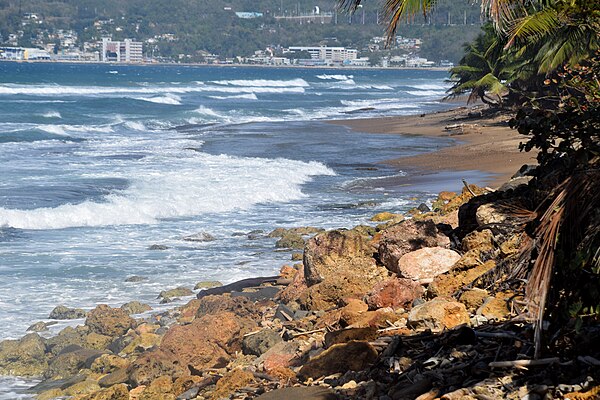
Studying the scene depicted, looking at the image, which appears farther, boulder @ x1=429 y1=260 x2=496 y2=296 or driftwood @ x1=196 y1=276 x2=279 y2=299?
driftwood @ x1=196 y1=276 x2=279 y2=299

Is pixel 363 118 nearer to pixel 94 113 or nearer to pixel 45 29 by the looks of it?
pixel 94 113

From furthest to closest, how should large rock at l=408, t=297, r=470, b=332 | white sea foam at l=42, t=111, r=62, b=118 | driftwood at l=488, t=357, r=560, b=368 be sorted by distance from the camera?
white sea foam at l=42, t=111, r=62, b=118, large rock at l=408, t=297, r=470, b=332, driftwood at l=488, t=357, r=560, b=368

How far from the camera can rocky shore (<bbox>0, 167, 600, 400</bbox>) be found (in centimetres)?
577

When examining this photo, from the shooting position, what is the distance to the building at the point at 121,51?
607 ft

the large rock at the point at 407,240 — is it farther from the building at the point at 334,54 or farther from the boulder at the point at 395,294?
the building at the point at 334,54

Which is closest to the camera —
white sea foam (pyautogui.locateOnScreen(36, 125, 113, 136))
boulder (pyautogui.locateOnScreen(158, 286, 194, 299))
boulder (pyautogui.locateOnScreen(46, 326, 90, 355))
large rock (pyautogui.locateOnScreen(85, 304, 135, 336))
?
boulder (pyautogui.locateOnScreen(46, 326, 90, 355))

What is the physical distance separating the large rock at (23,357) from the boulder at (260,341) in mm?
2076

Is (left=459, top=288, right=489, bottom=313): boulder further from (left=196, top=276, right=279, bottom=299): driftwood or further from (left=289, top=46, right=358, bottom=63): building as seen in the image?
(left=289, top=46, right=358, bottom=63): building

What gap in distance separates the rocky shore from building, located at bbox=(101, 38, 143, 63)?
179278 millimetres

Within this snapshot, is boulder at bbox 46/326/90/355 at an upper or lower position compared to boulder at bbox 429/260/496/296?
lower

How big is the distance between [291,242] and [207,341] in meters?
5.31

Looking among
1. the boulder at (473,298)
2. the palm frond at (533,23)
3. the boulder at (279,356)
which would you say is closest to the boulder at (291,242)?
the boulder at (279,356)

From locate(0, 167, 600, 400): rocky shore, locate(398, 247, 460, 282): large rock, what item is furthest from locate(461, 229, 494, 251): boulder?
locate(398, 247, 460, 282): large rock

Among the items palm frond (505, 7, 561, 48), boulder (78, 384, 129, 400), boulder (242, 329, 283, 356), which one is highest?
palm frond (505, 7, 561, 48)
